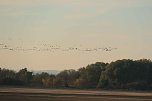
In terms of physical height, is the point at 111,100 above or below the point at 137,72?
below

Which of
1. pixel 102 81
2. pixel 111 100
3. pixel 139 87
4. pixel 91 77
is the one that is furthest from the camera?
pixel 91 77

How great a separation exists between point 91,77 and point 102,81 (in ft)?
38.1

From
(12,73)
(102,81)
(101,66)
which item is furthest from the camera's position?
(12,73)

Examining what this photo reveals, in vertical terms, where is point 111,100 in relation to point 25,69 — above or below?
below

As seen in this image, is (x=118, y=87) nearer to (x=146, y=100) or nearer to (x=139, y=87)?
(x=139, y=87)

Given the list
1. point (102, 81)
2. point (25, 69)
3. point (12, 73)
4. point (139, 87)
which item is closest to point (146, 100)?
point (139, 87)

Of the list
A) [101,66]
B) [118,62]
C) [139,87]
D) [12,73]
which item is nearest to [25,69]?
[12,73]

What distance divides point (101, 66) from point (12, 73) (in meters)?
36.7

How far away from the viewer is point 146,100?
1967 inches

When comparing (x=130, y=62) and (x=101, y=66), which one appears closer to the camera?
(x=130, y=62)

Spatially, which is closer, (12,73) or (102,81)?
(102,81)

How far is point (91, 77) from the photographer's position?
9788 cm

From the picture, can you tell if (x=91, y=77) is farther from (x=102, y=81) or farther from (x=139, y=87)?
(x=139, y=87)

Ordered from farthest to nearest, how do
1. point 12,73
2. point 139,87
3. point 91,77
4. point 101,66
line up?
1. point 12,73
2. point 101,66
3. point 91,77
4. point 139,87
